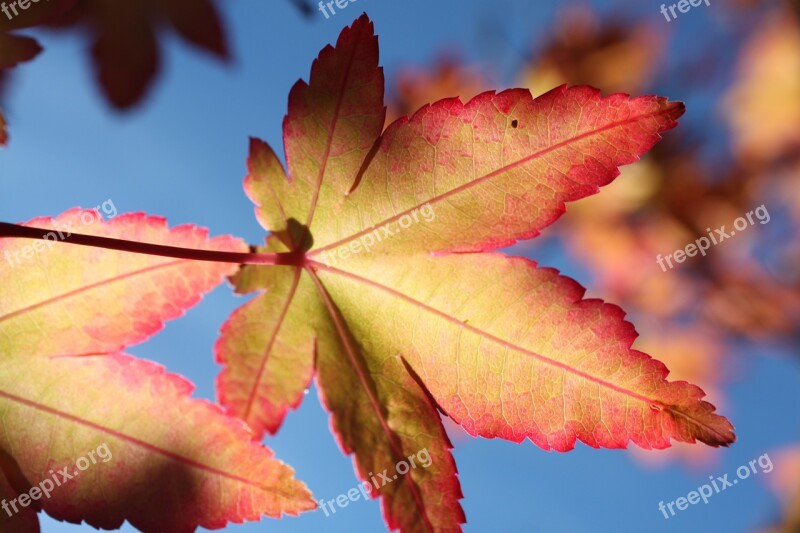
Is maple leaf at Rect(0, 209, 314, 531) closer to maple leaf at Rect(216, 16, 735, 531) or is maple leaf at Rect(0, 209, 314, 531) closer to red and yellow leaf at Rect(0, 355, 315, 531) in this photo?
red and yellow leaf at Rect(0, 355, 315, 531)

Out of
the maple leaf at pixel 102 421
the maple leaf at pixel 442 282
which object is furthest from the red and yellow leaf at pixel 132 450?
the maple leaf at pixel 442 282

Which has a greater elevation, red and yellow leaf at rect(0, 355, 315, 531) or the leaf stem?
the leaf stem

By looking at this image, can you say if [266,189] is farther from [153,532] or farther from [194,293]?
[153,532]

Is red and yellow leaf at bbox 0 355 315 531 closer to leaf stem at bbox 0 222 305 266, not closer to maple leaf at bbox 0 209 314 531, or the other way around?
maple leaf at bbox 0 209 314 531

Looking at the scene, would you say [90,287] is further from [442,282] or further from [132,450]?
[442,282]

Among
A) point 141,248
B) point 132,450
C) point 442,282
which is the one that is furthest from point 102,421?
point 442,282

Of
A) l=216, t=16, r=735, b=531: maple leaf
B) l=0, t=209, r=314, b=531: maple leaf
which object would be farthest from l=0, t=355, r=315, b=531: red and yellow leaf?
l=216, t=16, r=735, b=531: maple leaf
